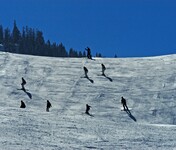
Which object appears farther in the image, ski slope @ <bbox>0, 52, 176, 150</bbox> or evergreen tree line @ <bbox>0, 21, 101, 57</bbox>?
evergreen tree line @ <bbox>0, 21, 101, 57</bbox>

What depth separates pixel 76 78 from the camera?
138 feet

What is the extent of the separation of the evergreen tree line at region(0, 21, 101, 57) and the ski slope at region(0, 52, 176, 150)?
5917 centimetres

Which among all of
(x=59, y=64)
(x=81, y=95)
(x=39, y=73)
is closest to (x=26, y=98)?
(x=81, y=95)

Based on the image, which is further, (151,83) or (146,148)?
(151,83)

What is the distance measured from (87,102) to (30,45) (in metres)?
79.3

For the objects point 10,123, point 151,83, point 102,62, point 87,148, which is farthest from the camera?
point 102,62

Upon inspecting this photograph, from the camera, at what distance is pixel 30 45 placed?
377ft

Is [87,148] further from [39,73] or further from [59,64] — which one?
[59,64]

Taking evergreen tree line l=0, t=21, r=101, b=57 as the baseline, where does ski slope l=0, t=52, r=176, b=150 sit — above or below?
below

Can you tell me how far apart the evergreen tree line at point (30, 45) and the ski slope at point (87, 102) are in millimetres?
59172

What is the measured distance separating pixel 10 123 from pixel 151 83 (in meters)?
17.4

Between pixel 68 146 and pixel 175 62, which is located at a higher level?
pixel 175 62

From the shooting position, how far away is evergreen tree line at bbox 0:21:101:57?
357ft

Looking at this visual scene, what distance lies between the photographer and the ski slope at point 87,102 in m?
23.2
